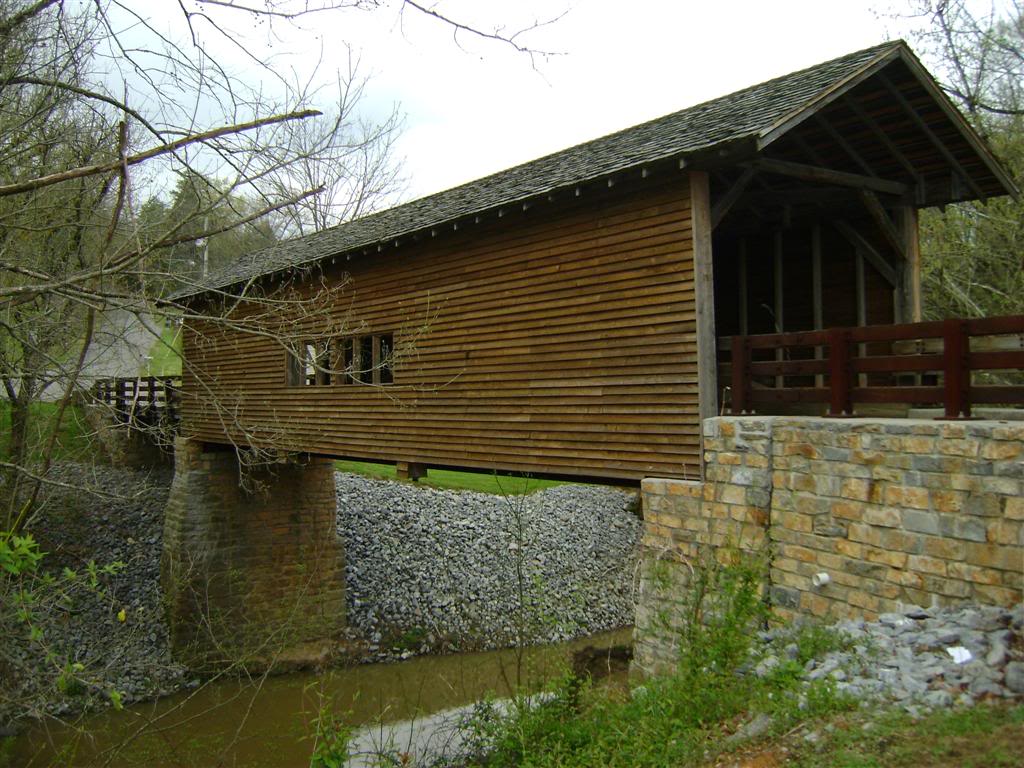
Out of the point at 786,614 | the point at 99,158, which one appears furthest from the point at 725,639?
the point at 99,158

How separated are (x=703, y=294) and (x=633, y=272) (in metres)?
0.85

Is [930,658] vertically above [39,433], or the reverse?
[39,433]

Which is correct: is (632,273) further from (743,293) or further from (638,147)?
(743,293)

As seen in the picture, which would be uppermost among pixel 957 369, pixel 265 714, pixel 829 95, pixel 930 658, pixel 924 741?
pixel 829 95

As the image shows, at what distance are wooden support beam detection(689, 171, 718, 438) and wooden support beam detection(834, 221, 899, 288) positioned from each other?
3.09 m

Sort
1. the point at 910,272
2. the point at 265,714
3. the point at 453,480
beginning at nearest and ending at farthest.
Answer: the point at 910,272 < the point at 265,714 < the point at 453,480

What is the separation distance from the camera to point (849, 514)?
19.5ft

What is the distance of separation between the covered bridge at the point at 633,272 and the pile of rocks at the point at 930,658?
2308 mm

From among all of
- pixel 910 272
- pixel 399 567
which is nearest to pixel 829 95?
pixel 910 272

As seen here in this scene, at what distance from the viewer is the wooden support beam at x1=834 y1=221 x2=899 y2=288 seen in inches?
362

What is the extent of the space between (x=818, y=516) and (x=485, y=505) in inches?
525

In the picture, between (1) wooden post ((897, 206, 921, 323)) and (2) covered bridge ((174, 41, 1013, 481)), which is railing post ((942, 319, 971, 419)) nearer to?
(2) covered bridge ((174, 41, 1013, 481))

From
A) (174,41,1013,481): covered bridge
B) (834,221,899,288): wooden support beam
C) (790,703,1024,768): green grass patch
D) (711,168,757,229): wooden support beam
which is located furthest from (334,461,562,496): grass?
(790,703,1024,768): green grass patch

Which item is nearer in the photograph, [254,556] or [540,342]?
[540,342]
